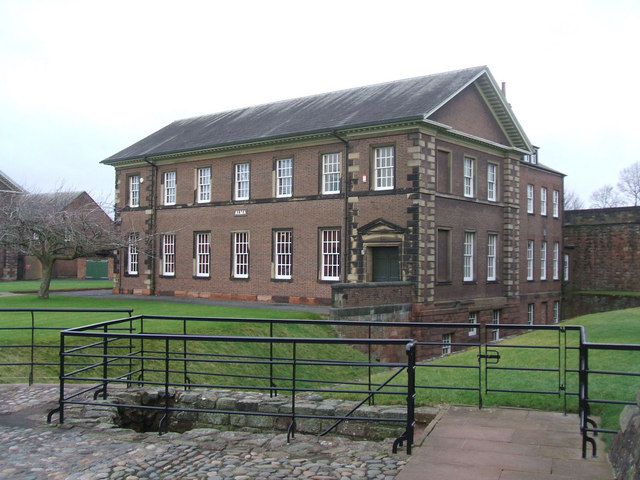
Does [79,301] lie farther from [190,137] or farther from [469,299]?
[469,299]

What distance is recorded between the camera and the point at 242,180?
107 feet

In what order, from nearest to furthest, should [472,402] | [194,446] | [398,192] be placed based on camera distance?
[194,446] < [472,402] < [398,192]

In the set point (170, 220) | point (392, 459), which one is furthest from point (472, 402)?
point (170, 220)

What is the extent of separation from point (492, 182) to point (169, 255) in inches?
674

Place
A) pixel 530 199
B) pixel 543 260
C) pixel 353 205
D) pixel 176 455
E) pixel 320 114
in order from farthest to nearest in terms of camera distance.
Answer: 1. pixel 543 260
2. pixel 530 199
3. pixel 320 114
4. pixel 353 205
5. pixel 176 455

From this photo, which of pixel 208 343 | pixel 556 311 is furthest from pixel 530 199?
pixel 208 343

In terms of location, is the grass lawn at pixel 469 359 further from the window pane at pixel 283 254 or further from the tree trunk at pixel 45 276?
the window pane at pixel 283 254

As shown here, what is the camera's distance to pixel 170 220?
35719 mm

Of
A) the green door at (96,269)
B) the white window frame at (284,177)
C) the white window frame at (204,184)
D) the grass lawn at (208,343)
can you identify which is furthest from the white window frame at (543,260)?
the green door at (96,269)

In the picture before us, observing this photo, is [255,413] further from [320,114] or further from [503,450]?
[320,114]

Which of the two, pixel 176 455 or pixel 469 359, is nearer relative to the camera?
pixel 176 455

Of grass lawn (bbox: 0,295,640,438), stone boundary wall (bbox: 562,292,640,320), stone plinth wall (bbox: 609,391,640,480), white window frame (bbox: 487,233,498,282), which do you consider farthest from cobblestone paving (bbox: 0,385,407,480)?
stone boundary wall (bbox: 562,292,640,320)

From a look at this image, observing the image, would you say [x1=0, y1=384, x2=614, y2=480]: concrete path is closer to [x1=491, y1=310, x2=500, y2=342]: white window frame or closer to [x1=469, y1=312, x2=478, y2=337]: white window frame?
[x1=469, y1=312, x2=478, y2=337]: white window frame

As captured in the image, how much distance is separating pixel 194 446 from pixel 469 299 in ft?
74.5
